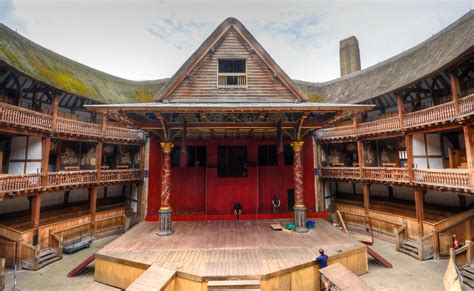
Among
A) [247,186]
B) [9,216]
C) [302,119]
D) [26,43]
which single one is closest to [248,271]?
[302,119]

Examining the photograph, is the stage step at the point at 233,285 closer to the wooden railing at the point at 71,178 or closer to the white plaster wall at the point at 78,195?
the wooden railing at the point at 71,178

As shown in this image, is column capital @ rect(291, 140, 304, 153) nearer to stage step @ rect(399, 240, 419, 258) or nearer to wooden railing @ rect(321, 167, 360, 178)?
wooden railing @ rect(321, 167, 360, 178)

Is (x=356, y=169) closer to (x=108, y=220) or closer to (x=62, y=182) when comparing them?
(x=108, y=220)

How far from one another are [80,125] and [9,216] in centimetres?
745

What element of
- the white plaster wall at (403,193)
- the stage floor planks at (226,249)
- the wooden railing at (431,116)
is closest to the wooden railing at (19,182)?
the stage floor planks at (226,249)

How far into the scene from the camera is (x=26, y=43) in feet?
56.9

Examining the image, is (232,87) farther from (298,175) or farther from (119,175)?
(119,175)

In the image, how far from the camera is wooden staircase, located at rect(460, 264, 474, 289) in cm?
1015

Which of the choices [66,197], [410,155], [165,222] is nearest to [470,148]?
[410,155]

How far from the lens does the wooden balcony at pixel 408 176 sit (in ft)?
36.8

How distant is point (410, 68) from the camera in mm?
17562

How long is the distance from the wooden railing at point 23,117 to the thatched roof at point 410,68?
76.1ft

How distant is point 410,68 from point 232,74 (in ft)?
47.1

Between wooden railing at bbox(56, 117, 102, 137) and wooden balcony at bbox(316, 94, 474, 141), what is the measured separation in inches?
733
